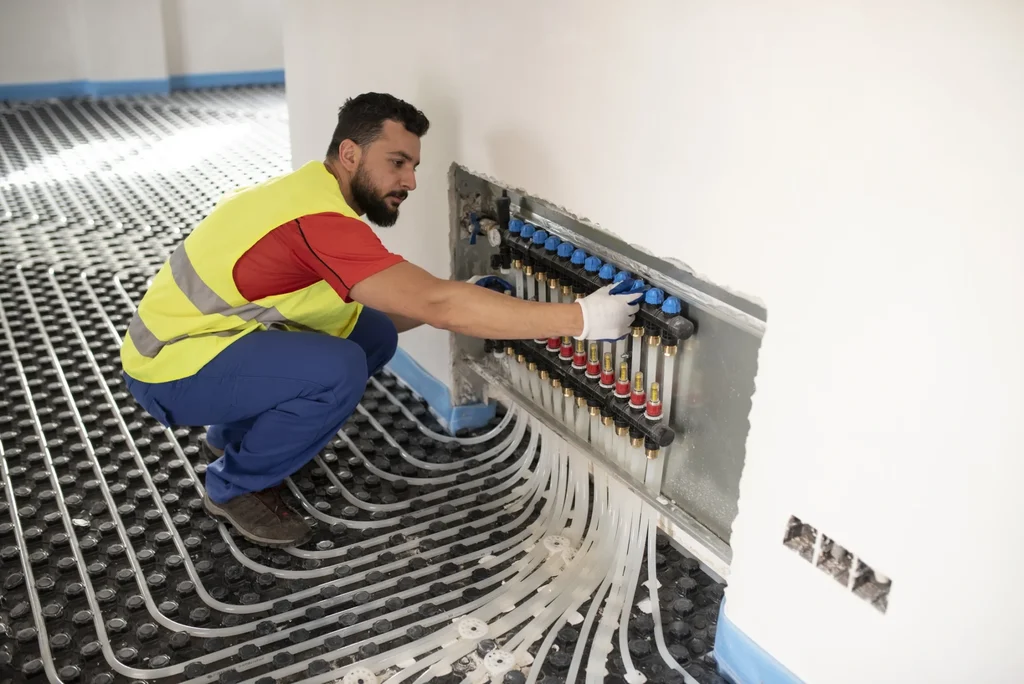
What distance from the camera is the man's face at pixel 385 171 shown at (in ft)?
6.45

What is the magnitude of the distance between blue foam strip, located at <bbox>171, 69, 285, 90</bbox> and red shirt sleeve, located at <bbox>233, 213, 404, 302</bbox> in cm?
527

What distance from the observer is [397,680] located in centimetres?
172

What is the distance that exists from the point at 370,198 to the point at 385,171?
0.07 m

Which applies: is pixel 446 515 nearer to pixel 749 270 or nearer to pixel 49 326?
pixel 749 270

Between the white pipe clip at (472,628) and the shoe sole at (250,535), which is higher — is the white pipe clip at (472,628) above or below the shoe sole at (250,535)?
above

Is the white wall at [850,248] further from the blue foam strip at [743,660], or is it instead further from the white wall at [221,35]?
the white wall at [221,35]

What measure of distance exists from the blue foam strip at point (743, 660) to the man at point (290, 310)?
0.60 metres

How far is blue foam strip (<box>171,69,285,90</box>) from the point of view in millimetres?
6613

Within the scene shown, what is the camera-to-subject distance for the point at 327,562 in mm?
2066

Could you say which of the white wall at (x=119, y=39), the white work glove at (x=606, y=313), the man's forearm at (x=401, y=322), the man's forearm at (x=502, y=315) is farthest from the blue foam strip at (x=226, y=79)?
the white work glove at (x=606, y=313)

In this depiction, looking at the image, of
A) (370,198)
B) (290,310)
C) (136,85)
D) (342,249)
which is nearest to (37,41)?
(136,85)

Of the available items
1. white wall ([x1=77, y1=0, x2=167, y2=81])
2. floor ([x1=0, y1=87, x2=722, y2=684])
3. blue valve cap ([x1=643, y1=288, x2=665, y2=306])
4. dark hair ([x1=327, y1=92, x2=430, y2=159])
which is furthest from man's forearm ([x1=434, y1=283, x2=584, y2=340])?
white wall ([x1=77, y1=0, x2=167, y2=81])

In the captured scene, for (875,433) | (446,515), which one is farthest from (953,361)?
(446,515)

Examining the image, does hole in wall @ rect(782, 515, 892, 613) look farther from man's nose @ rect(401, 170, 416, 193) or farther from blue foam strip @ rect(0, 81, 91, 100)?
blue foam strip @ rect(0, 81, 91, 100)
